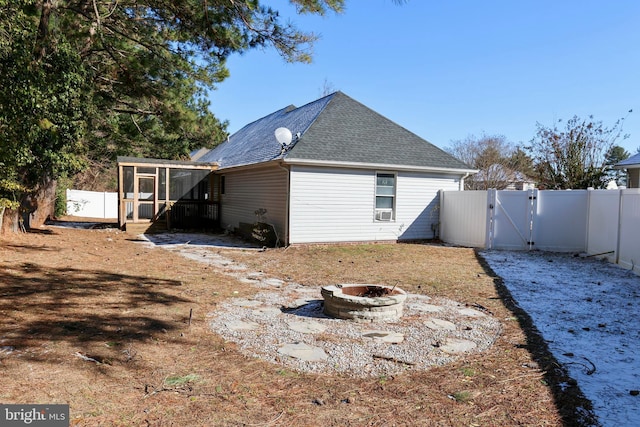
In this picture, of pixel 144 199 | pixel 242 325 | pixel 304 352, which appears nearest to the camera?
pixel 304 352

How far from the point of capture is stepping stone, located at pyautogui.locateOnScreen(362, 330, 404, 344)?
4.30 m

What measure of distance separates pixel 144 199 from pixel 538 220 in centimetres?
1363

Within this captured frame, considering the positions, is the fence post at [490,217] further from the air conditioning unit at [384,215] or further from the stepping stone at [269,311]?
the stepping stone at [269,311]

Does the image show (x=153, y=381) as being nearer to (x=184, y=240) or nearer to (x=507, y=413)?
(x=507, y=413)

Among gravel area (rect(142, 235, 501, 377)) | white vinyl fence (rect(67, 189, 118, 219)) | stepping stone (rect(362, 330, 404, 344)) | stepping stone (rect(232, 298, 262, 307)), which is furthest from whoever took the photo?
white vinyl fence (rect(67, 189, 118, 219))

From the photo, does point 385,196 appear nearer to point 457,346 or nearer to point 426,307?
point 426,307

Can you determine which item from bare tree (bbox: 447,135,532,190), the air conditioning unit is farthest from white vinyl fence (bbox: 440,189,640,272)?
bare tree (bbox: 447,135,532,190)

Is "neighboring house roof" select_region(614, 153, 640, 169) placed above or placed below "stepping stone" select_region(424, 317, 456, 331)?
above

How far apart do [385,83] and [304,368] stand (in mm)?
17930

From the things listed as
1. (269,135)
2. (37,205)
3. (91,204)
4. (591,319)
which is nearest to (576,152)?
(269,135)

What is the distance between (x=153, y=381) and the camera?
3.16m

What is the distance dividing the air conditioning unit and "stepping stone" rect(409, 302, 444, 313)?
709 cm

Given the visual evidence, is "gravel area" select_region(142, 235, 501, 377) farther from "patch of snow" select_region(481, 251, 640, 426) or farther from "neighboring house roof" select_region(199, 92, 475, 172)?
"neighboring house roof" select_region(199, 92, 475, 172)

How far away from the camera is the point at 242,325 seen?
15.5 ft
